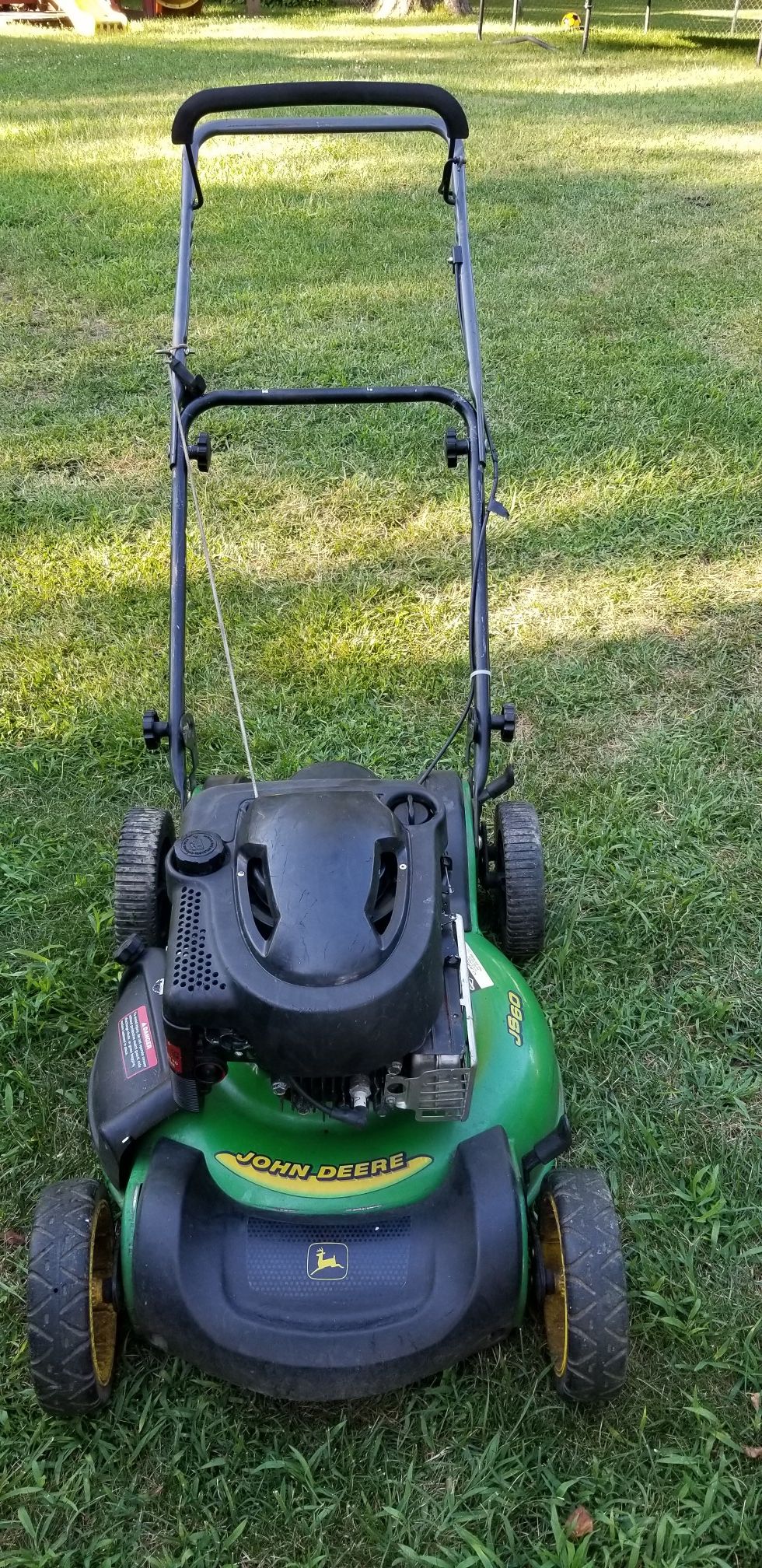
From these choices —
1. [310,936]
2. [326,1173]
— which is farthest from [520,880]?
[310,936]

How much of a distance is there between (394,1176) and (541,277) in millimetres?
5917

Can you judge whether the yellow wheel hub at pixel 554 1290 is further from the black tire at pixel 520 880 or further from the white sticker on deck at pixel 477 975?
the black tire at pixel 520 880

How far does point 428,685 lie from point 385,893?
1.89 metres

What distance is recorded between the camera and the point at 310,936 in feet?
5.59

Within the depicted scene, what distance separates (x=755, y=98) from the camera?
1155 centimetres

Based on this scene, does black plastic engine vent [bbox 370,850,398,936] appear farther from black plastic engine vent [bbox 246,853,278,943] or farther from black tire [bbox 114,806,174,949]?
black tire [bbox 114,806,174,949]

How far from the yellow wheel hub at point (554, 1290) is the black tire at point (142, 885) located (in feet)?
3.18

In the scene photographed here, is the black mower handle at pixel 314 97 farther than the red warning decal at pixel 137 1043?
Yes

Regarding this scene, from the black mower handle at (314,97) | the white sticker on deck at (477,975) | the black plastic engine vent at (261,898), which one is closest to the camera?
the black plastic engine vent at (261,898)

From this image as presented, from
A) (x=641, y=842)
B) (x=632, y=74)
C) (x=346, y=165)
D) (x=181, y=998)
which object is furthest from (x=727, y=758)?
(x=632, y=74)

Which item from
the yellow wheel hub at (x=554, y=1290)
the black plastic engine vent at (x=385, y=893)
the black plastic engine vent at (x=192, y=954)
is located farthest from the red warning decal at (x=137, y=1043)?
the yellow wheel hub at (x=554, y=1290)

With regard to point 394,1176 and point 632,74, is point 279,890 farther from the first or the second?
point 632,74

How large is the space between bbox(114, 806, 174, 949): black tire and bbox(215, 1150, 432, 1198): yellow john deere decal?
69cm

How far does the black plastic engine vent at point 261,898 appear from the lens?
178 cm
